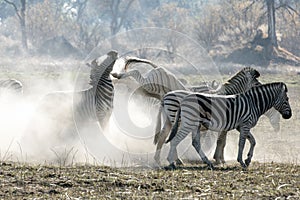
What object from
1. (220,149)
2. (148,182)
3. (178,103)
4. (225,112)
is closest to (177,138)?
(178,103)

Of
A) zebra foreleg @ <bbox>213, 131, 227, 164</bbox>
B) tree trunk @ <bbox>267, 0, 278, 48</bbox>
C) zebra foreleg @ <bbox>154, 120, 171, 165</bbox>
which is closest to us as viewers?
zebra foreleg @ <bbox>154, 120, 171, 165</bbox>

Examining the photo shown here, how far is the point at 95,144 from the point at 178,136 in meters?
2.24

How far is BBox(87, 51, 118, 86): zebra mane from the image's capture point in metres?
11.5

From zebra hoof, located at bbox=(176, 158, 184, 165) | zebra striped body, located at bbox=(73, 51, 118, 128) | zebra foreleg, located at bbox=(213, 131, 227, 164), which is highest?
zebra striped body, located at bbox=(73, 51, 118, 128)

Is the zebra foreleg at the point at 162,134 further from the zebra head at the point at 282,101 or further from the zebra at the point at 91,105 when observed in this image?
the zebra head at the point at 282,101

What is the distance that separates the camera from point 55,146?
11.3 meters

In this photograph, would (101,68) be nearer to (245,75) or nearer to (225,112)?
(245,75)

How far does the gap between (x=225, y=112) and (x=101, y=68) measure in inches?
105

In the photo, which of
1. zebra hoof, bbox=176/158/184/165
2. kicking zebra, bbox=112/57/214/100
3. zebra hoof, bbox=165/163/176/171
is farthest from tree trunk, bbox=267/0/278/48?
zebra hoof, bbox=165/163/176/171

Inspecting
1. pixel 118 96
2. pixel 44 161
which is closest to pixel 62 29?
pixel 118 96

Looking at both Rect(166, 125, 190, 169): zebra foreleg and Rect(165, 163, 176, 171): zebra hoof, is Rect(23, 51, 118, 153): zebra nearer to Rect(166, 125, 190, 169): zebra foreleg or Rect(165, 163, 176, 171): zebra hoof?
Rect(166, 125, 190, 169): zebra foreleg

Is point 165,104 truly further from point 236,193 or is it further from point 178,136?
point 236,193

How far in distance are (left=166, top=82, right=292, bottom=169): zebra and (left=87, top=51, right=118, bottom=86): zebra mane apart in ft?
6.23

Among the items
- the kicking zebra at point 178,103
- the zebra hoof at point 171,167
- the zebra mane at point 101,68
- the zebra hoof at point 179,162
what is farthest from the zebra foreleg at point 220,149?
the zebra mane at point 101,68
